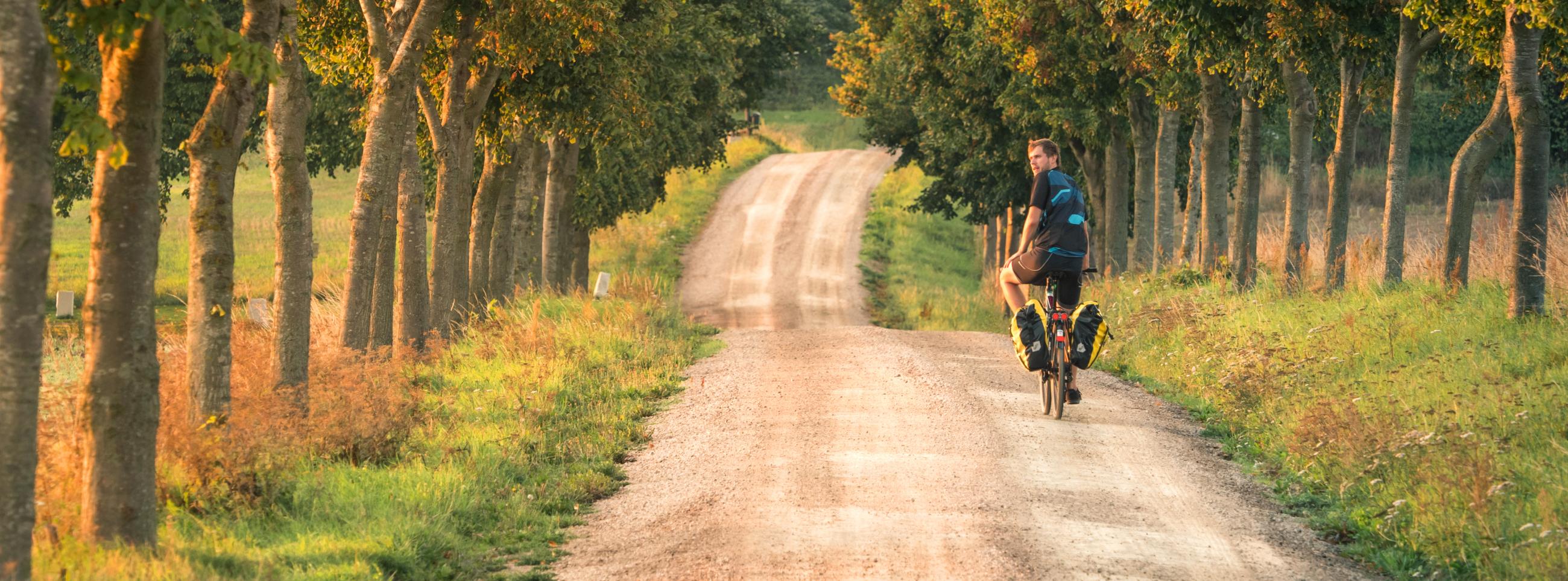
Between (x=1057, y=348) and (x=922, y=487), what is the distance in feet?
8.92

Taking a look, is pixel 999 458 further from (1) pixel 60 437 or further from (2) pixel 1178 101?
(2) pixel 1178 101

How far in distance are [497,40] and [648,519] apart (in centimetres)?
1023

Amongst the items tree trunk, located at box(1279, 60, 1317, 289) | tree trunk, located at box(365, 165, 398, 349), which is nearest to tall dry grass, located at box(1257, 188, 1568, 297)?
tree trunk, located at box(1279, 60, 1317, 289)

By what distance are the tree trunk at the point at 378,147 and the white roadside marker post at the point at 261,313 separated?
0.98 metres

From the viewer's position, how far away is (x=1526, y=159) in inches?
481

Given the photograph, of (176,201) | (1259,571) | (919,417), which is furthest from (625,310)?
(176,201)

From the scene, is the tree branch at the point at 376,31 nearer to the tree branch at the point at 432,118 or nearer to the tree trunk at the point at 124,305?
the tree branch at the point at 432,118

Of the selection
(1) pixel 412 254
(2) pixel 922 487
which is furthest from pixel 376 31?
(2) pixel 922 487

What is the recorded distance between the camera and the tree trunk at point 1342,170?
17094 millimetres

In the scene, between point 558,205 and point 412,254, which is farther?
point 558,205

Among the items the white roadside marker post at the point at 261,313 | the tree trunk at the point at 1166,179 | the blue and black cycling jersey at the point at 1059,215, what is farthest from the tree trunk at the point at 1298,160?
the white roadside marker post at the point at 261,313

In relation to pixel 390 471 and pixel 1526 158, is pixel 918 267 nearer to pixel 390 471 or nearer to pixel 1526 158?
pixel 1526 158

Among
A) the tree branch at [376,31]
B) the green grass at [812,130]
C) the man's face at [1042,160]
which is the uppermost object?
the green grass at [812,130]

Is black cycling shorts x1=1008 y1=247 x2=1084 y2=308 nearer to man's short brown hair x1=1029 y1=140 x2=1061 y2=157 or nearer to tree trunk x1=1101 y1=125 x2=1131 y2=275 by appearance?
man's short brown hair x1=1029 y1=140 x2=1061 y2=157
